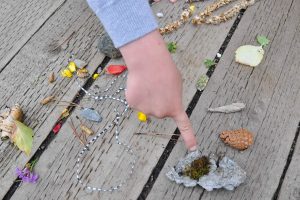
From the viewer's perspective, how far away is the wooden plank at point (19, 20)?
206 cm

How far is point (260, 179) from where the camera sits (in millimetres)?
1553

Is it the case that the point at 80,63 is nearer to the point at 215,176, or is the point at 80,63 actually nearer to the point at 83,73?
the point at 83,73

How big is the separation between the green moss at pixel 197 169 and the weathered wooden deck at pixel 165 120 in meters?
0.05

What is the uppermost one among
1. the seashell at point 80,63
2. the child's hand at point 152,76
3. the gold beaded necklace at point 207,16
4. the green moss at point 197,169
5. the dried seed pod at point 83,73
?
the child's hand at point 152,76

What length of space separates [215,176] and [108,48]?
773mm

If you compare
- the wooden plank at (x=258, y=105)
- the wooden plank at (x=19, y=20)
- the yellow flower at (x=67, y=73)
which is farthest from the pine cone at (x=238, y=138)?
the wooden plank at (x=19, y=20)

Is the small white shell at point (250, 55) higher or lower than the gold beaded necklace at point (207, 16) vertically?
lower

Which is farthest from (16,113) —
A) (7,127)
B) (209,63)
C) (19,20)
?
(209,63)

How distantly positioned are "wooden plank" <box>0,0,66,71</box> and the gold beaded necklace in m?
0.63

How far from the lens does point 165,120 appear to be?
173 cm

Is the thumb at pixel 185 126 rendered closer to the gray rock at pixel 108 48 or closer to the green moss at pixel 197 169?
the green moss at pixel 197 169

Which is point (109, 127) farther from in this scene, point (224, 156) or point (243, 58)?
point (243, 58)

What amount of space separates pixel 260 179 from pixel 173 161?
1.07 ft

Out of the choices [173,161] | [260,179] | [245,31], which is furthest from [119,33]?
[245,31]
